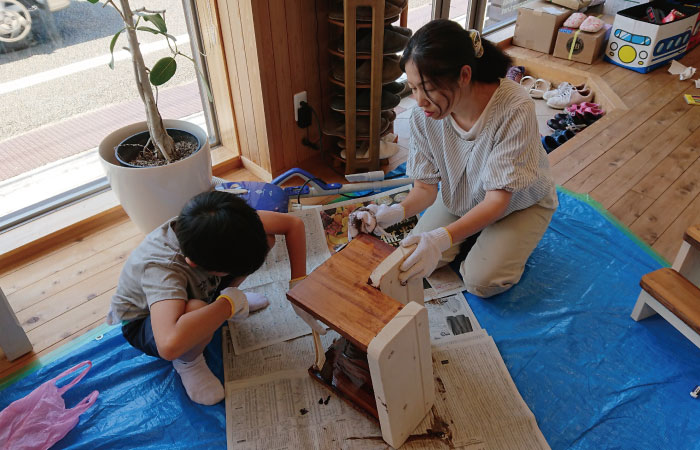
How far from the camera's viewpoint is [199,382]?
1.25 m

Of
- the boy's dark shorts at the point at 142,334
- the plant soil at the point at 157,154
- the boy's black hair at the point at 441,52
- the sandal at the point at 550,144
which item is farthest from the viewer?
Result: the sandal at the point at 550,144

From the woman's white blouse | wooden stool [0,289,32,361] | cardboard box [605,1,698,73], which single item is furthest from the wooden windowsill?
cardboard box [605,1,698,73]

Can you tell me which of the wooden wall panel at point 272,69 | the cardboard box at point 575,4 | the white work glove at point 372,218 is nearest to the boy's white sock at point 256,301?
the white work glove at point 372,218

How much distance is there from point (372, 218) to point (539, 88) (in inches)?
80.4

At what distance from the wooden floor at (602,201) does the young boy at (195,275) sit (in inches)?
14.2

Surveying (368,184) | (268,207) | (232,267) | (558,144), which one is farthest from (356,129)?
(232,267)

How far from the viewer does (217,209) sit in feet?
3.38

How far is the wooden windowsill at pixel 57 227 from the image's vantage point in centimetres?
168

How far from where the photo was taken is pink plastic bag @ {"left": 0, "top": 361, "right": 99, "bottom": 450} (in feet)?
3.75

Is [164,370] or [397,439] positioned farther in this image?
[164,370]

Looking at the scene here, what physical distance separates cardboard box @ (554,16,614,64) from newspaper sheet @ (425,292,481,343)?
213 cm

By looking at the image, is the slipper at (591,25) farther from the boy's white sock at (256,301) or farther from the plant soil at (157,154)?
the boy's white sock at (256,301)

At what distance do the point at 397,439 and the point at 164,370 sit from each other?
2.11ft

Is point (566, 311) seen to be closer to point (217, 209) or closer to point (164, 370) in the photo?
point (217, 209)
